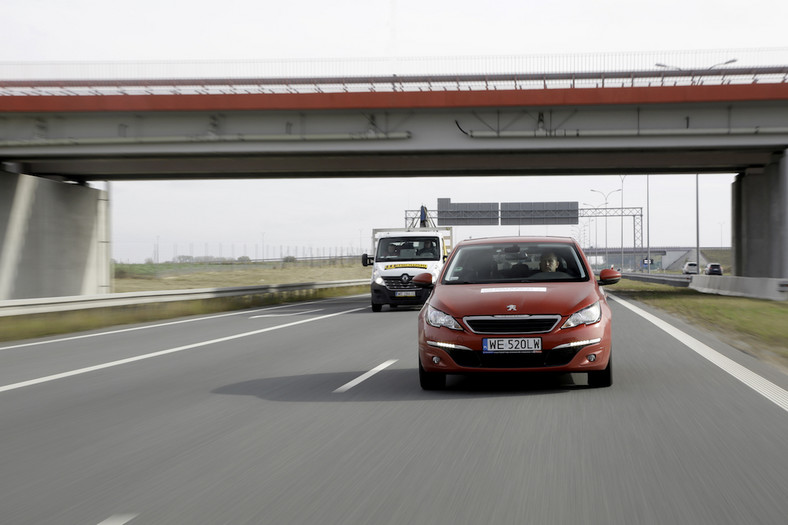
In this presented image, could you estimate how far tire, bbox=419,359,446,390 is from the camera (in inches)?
322

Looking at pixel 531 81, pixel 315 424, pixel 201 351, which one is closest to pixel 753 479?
pixel 315 424

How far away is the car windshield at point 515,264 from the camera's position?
9.09 meters

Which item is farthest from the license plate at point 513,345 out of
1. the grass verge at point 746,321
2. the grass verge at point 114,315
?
the grass verge at point 114,315

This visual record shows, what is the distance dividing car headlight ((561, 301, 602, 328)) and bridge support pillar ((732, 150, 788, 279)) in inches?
900

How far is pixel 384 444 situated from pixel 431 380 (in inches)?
97.5

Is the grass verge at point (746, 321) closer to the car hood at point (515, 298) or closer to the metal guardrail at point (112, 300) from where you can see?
the car hood at point (515, 298)

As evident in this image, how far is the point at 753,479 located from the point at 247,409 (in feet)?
13.7

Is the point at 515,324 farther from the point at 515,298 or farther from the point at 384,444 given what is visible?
the point at 384,444

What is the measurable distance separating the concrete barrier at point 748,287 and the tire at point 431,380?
19.0 m

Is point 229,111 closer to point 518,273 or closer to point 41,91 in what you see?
point 41,91

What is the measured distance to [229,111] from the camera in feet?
93.6

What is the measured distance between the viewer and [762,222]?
32.6 metres

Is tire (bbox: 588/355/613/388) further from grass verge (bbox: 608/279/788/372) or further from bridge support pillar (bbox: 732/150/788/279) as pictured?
bridge support pillar (bbox: 732/150/788/279)

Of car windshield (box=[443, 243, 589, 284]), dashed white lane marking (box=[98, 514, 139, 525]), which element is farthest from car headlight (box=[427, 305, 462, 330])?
dashed white lane marking (box=[98, 514, 139, 525])
